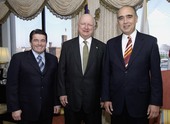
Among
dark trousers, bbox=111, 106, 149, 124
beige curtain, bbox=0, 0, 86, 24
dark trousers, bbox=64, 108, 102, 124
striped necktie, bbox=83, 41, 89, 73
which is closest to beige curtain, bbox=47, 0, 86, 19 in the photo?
beige curtain, bbox=0, 0, 86, 24

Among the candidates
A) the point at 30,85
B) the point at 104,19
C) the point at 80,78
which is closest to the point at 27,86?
the point at 30,85

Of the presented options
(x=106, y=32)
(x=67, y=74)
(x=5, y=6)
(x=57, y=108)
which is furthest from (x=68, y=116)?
(x=5, y=6)

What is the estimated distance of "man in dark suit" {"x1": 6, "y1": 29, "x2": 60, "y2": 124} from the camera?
208 cm

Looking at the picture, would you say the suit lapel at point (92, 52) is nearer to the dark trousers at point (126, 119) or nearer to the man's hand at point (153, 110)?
the dark trousers at point (126, 119)

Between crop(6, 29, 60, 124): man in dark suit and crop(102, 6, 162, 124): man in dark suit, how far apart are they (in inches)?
23.3

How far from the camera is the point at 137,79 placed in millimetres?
1912

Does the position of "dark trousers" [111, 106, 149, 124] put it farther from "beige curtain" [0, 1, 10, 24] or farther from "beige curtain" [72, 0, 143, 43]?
"beige curtain" [0, 1, 10, 24]

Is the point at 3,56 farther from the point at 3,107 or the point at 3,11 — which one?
the point at 3,107

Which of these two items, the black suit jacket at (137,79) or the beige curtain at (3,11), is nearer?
the black suit jacket at (137,79)

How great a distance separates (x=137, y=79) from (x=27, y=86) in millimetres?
1037

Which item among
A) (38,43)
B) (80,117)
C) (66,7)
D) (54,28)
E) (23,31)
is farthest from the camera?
(23,31)

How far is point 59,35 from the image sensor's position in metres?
4.29

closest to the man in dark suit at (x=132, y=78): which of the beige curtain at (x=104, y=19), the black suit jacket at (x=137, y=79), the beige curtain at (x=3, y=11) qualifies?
the black suit jacket at (x=137, y=79)

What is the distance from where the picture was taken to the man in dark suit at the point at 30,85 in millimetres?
2078
